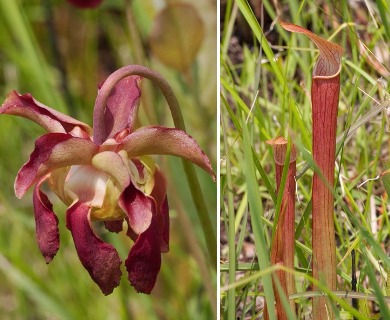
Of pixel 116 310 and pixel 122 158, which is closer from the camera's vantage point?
pixel 122 158

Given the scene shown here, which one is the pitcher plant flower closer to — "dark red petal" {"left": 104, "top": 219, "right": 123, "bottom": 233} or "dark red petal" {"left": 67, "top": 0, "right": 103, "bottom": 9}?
"dark red petal" {"left": 104, "top": 219, "right": 123, "bottom": 233}

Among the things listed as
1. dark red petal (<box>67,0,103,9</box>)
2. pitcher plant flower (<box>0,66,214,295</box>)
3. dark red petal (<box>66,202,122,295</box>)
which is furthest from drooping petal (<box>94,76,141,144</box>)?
dark red petal (<box>67,0,103,9</box>)

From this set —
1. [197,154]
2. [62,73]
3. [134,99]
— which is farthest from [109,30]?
[197,154]

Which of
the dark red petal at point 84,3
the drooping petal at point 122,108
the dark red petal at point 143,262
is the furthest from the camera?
the dark red petal at point 84,3

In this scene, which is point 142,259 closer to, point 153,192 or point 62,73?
point 153,192

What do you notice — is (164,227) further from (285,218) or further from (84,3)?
(84,3)

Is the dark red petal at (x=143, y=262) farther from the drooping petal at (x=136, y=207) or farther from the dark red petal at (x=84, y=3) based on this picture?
the dark red petal at (x=84, y=3)

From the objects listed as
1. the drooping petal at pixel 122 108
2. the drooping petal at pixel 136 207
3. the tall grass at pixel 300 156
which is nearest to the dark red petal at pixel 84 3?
the tall grass at pixel 300 156
